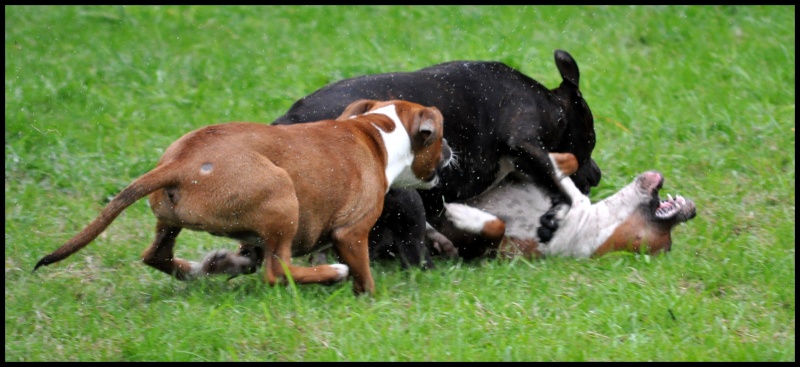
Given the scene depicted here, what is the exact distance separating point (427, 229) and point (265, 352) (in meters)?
1.94

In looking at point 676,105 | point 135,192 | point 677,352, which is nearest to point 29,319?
point 135,192

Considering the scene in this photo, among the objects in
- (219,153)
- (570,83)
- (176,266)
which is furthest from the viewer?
(570,83)

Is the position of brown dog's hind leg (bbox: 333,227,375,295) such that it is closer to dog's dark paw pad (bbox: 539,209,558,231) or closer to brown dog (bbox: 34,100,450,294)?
brown dog (bbox: 34,100,450,294)

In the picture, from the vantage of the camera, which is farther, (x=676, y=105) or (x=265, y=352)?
(x=676, y=105)

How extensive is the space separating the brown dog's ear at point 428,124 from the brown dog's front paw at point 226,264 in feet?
3.79

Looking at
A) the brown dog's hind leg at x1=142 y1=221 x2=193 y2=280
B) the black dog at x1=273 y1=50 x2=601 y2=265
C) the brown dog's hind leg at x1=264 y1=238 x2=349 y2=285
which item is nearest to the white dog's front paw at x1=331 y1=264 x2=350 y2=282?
the brown dog's hind leg at x1=264 y1=238 x2=349 y2=285

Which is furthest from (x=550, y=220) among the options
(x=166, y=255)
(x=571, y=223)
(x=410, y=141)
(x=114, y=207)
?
(x=114, y=207)

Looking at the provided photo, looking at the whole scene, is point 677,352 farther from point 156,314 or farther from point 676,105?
point 676,105

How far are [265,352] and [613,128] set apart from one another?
16.0ft

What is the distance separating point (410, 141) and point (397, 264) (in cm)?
79

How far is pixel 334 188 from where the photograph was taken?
5.35 meters

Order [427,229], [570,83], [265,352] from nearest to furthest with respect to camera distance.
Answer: [265,352] < [427,229] < [570,83]

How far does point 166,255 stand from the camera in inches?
223

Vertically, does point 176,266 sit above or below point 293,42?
below
